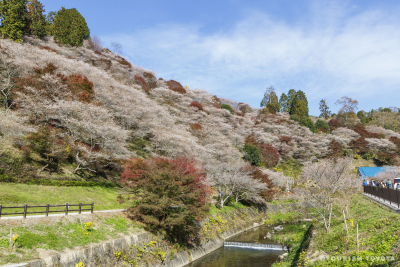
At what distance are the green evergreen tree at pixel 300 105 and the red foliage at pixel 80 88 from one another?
229ft

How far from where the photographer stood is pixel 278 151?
65312 mm

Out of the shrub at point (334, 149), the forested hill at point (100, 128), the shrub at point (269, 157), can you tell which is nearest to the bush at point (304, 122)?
the forested hill at point (100, 128)

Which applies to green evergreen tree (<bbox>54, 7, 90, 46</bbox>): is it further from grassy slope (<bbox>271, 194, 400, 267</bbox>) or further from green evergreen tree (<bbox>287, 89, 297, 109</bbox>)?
green evergreen tree (<bbox>287, 89, 297, 109</bbox>)

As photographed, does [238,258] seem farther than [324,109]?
No

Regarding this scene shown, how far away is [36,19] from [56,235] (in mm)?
53049

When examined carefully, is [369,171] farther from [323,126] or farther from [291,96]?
[291,96]

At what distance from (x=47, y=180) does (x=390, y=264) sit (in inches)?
910

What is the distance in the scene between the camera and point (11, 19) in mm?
39656

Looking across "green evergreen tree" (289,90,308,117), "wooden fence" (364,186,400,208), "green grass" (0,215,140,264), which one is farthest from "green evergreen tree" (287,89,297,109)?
"green grass" (0,215,140,264)

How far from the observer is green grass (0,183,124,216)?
16.5m

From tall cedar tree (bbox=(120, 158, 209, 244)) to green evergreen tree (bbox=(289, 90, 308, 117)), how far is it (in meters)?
71.6

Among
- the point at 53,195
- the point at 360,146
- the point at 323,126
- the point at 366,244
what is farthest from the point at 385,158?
the point at 53,195

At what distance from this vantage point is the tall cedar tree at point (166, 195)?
17.8 metres

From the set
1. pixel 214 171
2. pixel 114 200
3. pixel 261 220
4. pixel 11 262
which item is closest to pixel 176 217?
pixel 114 200
